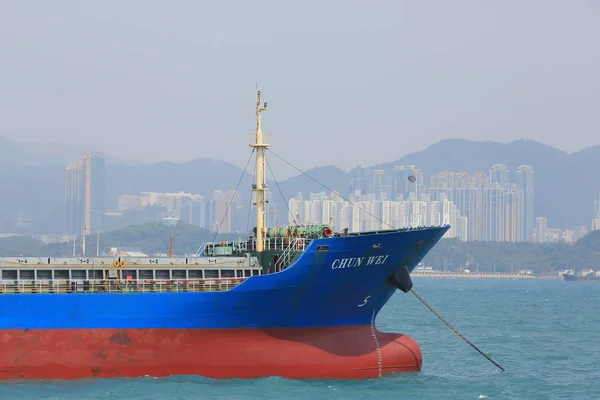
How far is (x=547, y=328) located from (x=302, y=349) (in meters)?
29.4

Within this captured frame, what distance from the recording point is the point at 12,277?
3347 cm

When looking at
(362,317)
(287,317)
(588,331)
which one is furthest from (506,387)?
(588,331)

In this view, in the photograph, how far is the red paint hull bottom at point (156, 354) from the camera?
3164 cm

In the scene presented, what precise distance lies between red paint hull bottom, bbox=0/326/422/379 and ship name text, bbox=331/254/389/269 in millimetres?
2824

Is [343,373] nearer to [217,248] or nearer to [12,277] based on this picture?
[217,248]

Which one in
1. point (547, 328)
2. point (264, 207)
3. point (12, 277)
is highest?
point (264, 207)

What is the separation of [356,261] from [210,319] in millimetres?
5129

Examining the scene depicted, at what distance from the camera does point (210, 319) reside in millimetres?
31859

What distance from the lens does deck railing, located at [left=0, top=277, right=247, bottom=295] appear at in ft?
107

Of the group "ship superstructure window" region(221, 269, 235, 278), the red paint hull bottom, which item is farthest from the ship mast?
the red paint hull bottom

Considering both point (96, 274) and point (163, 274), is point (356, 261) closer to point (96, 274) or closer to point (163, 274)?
point (163, 274)

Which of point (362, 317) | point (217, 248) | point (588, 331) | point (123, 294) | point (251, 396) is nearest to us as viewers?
point (251, 396)

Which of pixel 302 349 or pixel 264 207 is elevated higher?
pixel 264 207

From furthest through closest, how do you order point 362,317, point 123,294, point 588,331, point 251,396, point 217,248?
1. point 588,331
2. point 217,248
3. point 362,317
4. point 123,294
5. point 251,396
